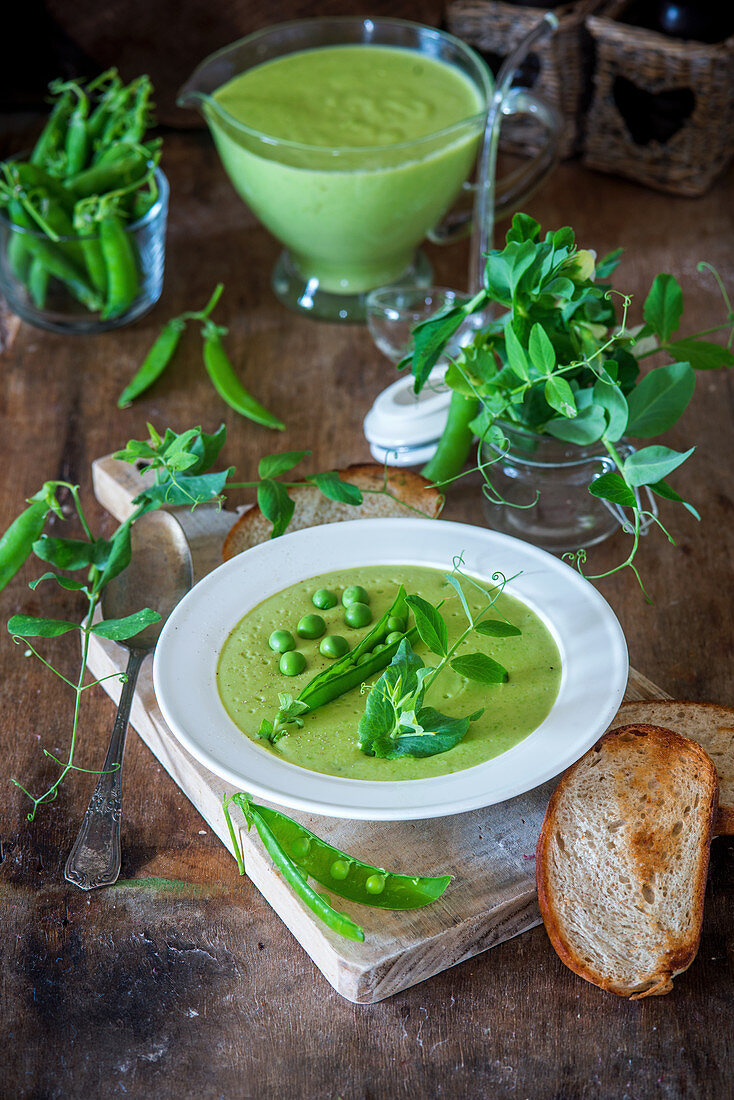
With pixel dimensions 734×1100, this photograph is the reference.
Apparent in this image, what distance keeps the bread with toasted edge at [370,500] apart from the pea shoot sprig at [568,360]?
84 mm

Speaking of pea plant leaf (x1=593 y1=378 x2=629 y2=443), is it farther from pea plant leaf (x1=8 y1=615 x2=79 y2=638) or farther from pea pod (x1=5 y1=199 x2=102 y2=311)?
pea pod (x1=5 y1=199 x2=102 y2=311)

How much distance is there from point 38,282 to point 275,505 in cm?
104

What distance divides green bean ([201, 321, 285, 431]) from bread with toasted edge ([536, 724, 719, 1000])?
1.01m

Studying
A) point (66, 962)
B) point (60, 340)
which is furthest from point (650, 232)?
point (66, 962)

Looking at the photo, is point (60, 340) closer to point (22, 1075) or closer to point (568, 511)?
point (568, 511)

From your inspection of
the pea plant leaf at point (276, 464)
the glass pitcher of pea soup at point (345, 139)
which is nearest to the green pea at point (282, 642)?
the pea plant leaf at point (276, 464)

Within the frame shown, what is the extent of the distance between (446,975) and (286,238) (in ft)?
5.16

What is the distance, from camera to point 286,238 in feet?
7.20

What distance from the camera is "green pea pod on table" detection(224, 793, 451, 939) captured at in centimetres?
116

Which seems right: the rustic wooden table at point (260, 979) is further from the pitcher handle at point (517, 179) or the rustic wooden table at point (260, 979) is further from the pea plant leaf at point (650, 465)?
the pitcher handle at point (517, 179)

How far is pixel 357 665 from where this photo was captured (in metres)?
1.31

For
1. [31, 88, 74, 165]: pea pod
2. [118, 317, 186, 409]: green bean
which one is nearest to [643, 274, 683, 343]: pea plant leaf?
[118, 317, 186, 409]: green bean

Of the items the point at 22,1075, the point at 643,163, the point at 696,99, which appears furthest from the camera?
the point at 643,163

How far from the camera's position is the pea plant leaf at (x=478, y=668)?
1227mm
